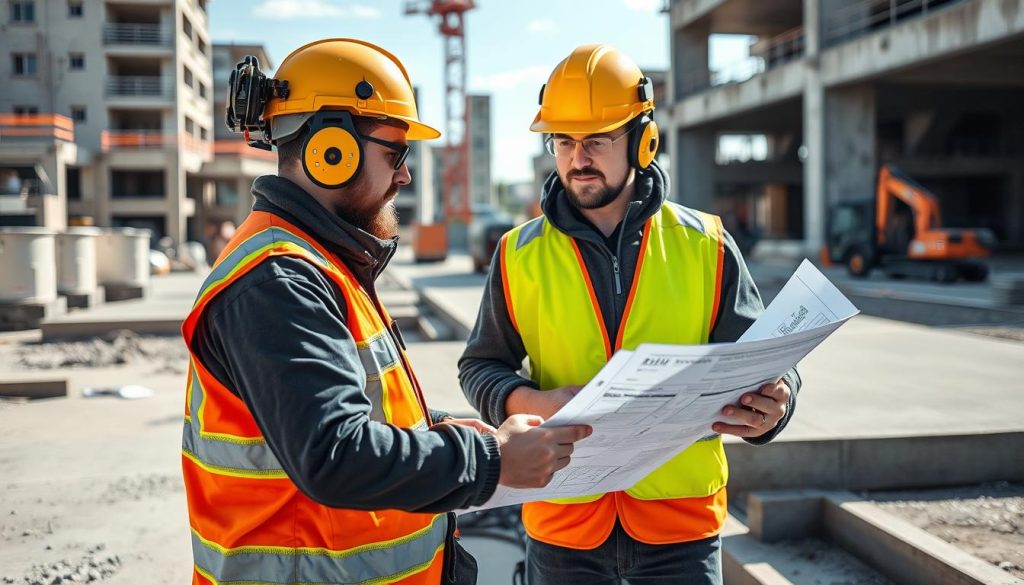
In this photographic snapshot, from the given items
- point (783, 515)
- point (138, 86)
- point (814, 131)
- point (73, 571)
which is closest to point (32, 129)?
point (138, 86)

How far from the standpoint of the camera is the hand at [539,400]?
6.84 ft

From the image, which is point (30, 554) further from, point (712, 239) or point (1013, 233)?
point (1013, 233)

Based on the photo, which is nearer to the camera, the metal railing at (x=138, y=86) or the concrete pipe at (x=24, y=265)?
the concrete pipe at (x=24, y=265)

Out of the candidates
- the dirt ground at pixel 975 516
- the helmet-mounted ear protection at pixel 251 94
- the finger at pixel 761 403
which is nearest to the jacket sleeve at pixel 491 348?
the finger at pixel 761 403

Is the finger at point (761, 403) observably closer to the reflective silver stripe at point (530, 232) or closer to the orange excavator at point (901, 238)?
the reflective silver stripe at point (530, 232)

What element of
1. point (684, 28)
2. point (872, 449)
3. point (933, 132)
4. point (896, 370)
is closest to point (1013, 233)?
point (933, 132)

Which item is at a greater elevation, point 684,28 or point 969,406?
point 684,28

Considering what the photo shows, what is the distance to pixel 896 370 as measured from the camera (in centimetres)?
633

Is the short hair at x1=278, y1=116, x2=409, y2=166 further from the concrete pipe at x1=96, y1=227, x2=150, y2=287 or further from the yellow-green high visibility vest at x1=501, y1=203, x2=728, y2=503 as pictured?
the concrete pipe at x1=96, y1=227, x2=150, y2=287

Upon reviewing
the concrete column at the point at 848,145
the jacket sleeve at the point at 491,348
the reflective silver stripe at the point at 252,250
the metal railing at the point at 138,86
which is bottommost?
the jacket sleeve at the point at 491,348

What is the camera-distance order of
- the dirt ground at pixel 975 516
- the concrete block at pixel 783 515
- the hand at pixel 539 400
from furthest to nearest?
1. the concrete block at pixel 783 515
2. the dirt ground at pixel 975 516
3. the hand at pixel 539 400

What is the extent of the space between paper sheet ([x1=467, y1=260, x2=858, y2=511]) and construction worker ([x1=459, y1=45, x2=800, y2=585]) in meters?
0.17

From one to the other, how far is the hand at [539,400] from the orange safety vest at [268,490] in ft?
1.77

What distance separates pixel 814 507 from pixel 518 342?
83.4 inches
